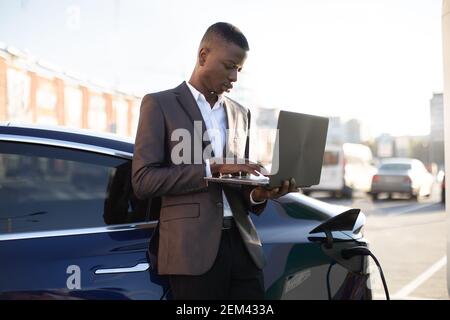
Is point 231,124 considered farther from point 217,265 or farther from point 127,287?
point 127,287

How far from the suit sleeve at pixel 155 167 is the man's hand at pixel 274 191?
0.23 metres

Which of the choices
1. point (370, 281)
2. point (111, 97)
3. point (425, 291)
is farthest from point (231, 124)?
point (111, 97)

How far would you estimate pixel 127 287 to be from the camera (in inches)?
83.9

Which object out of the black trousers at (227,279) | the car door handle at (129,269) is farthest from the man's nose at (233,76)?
the car door handle at (129,269)

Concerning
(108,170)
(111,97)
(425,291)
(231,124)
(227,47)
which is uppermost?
(111,97)

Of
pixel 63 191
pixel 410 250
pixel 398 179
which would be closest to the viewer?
pixel 63 191

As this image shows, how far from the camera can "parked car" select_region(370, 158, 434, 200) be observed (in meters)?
18.5

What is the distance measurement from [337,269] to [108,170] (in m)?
1.16

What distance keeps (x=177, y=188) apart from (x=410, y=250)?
7.20 meters

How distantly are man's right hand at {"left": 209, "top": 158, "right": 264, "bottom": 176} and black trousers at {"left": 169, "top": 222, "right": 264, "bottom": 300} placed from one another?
0.28 m

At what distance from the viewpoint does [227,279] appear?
200 cm

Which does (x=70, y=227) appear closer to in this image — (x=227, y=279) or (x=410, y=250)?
(x=227, y=279)

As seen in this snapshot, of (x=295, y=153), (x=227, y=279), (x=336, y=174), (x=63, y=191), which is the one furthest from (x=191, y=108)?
(x=336, y=174)

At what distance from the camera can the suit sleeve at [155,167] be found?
188cm
